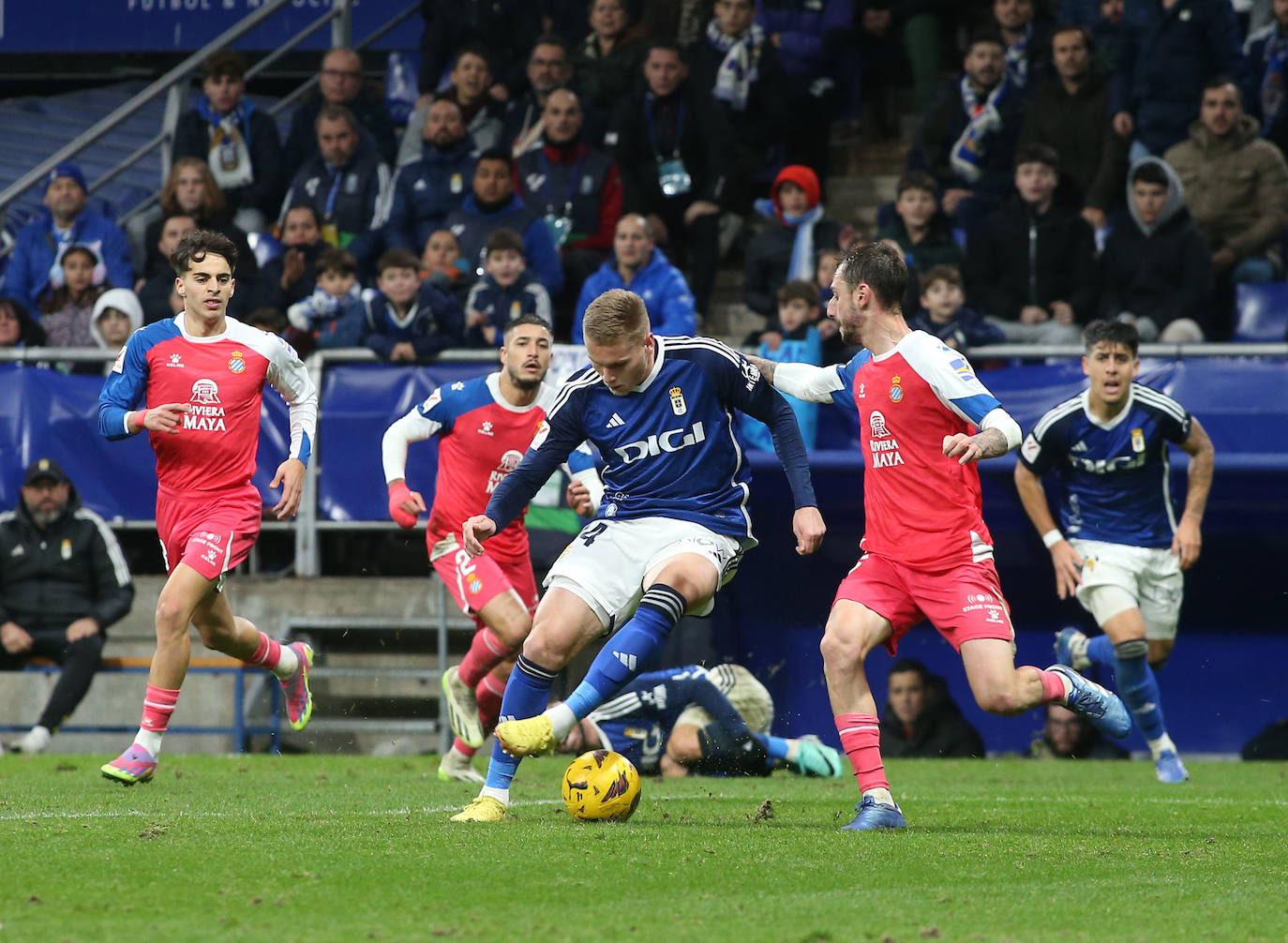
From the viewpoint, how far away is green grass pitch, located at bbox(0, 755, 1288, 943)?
15.7ft

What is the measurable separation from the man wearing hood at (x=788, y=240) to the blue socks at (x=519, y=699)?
705cm

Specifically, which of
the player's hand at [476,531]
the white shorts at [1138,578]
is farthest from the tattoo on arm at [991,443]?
the white shorts at [1138,578]

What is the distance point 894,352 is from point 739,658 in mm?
5812

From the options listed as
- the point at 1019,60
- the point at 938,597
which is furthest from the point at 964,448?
Result: the point at 1019,60

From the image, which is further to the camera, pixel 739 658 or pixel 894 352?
pixel 739 658

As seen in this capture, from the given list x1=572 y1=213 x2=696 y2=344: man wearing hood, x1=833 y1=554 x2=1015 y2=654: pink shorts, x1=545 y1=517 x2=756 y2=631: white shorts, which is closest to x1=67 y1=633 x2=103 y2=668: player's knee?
x1=572 y1=213 x2=696 y2=344: man wearing hood

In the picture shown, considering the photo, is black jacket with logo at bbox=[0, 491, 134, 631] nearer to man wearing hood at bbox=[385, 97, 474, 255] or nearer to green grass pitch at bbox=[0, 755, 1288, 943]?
man wearing hood at bbox=[385, 97, 474, 255]

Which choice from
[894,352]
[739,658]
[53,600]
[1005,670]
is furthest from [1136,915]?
[53,600]

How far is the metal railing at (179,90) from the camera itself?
50.6 feet

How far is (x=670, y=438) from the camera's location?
734 cm

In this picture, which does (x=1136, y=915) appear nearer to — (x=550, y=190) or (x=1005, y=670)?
(x=1005, y=670)

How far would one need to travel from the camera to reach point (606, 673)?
6.88 metres

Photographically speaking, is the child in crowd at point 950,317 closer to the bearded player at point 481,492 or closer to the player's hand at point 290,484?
the bearded player at point 481,492

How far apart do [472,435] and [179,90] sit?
778cm
